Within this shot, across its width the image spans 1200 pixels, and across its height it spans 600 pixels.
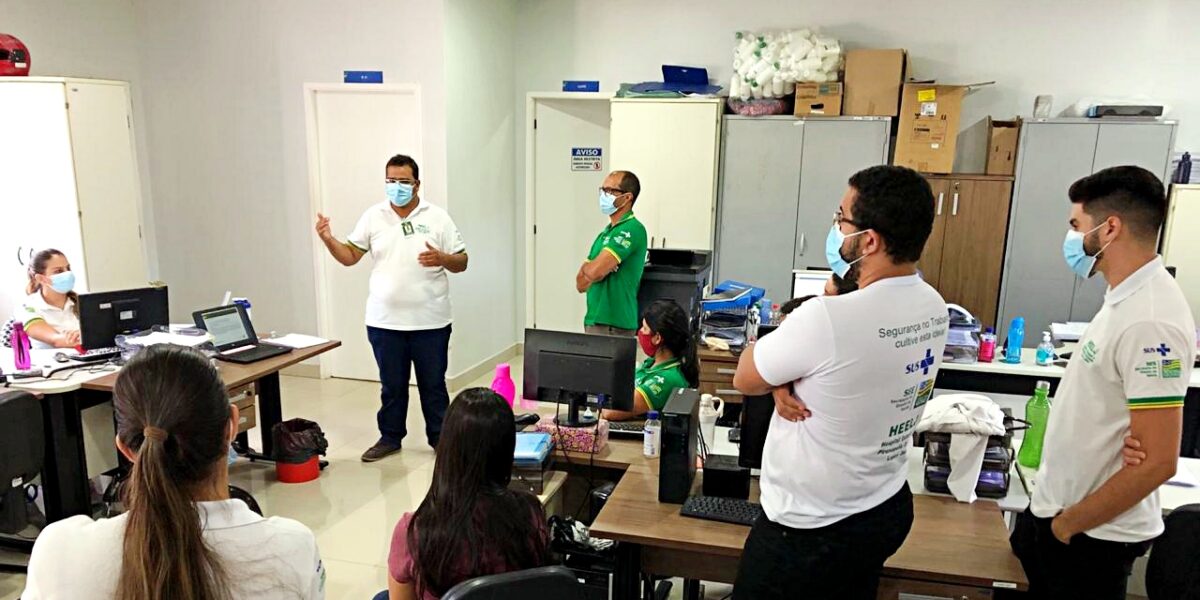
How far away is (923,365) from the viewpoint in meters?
1.68

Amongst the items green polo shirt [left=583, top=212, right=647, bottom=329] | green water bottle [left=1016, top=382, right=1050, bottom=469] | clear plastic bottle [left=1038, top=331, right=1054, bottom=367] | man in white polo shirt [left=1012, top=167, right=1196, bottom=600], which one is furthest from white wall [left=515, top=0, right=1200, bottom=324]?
man in white polo shirt [left=1012, top=167, right=1196, bottom=600]

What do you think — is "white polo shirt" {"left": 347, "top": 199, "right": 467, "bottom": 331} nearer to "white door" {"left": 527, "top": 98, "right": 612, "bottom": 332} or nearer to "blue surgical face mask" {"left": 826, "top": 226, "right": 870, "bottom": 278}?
"white door" {"left": 527, "top": 98, "right": 612, "bottom": 332}

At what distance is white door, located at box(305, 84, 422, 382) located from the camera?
552 cm

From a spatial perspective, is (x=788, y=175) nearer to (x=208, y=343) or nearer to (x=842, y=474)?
(x=208, y=343)

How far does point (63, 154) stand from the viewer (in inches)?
196

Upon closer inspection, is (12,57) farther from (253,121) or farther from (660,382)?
(660,382)

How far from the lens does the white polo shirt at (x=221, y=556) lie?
1.23 metres

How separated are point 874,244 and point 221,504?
1326mm

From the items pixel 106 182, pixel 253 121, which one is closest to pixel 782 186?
pixel 253 121

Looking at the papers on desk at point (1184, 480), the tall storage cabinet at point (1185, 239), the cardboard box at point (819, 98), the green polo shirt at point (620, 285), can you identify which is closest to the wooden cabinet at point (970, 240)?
the cardboard box at point (819, 98)

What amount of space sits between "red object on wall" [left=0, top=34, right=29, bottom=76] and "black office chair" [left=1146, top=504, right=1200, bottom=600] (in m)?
6.11

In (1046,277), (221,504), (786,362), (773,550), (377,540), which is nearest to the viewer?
(221,504)

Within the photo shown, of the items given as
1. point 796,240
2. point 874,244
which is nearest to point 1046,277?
point 796,240

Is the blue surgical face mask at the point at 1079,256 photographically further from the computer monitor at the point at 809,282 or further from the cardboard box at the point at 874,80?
the cardboard box at the point at 874,80
